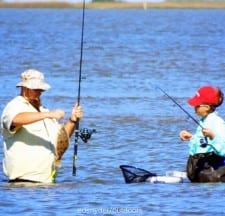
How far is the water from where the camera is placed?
34.7 feet

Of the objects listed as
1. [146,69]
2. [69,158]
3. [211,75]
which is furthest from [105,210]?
[146,69]

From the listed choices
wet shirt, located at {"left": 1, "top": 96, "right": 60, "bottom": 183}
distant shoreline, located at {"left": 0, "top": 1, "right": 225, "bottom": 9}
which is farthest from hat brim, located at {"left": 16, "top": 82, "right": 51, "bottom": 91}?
distant shoreline, located at {"left": 0, "top": 1, "right": 225, "bottom": 9}

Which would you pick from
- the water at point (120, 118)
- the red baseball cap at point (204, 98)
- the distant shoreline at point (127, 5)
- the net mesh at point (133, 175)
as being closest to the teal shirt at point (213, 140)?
the red baseball cap at point (204, 98)

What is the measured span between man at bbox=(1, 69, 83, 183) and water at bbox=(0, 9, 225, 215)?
239 mm

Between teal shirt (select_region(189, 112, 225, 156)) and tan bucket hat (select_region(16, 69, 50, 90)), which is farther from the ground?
tan bucket hat (select_region(16, 69, 50, 90))

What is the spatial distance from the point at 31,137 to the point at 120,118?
7.48 metres

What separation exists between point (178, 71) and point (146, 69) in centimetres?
91

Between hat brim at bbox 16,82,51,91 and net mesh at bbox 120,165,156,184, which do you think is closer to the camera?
hat brim at bbox 16,82,51,91

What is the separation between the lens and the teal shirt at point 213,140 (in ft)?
36.1

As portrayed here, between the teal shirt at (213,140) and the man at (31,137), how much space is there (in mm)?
1154

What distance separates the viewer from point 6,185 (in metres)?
11.0

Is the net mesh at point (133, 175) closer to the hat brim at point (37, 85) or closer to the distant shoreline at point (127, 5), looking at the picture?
the hat brim at point (37, 85)

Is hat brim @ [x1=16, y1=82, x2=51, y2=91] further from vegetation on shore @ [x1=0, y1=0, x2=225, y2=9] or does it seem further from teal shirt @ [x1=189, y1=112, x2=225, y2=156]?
vegetation on shore @ [x1=0, y1=0, x2=225, y2=9]

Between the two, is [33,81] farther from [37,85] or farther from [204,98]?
[204,98]
